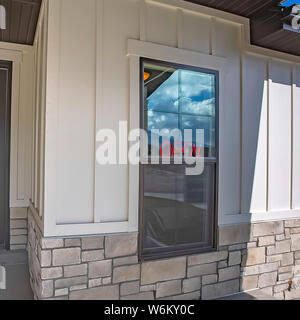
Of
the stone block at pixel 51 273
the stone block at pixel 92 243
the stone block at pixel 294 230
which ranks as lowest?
the stone block at pixel 51 273

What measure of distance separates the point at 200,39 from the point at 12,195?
3163 millimetres

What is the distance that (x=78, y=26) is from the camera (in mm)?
2523

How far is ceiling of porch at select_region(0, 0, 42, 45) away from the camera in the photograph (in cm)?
290

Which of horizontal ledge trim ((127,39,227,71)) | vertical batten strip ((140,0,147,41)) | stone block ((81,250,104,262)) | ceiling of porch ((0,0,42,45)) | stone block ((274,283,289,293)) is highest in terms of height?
ceiling of porch ((0,0,42,45))

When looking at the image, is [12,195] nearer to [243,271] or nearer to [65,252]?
[65,252]

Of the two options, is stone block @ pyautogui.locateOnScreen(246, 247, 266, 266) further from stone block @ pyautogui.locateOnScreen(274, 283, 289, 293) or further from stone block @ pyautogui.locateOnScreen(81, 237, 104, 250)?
stone block @ pyautogui.locateOnScreen(81, 237, 104, 250)

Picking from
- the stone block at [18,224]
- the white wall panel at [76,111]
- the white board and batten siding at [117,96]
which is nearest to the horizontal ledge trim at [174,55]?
the white board and batten siding at [117,96]

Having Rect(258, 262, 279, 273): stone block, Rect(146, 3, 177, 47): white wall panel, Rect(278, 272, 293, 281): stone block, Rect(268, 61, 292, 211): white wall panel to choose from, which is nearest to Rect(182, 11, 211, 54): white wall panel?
Rect(146, 3, 177, 47): white wall panel

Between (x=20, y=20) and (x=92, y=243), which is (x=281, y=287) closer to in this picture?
(x=92, y=243)

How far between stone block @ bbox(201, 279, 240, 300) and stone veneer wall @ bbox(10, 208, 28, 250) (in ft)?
8.32

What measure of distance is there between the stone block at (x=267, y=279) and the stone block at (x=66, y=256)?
87.3 inches

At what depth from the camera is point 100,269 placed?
2523 mm

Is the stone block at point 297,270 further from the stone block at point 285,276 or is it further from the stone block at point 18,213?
the stone block at point 18,213

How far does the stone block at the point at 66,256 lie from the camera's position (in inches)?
94.3
